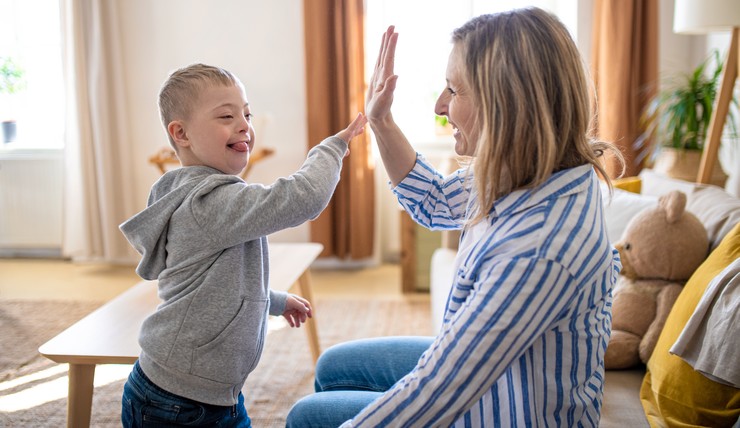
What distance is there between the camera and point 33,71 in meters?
4.45

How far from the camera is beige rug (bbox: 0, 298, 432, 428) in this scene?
2.38 meters

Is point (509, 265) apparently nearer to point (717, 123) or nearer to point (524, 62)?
point (524, 62)

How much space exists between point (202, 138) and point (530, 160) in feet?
1.92

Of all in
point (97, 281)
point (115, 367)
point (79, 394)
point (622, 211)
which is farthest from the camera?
point (97, 281)

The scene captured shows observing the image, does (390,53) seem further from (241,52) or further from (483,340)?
(241,52)

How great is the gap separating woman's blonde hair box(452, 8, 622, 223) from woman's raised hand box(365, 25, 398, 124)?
0.22 metres

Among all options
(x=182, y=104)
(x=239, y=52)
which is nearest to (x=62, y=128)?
(x=239, y=52)

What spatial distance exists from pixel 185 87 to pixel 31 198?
12.1 ft

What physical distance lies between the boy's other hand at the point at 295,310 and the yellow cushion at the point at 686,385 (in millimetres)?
750

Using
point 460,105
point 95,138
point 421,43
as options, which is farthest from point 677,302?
point 95,138

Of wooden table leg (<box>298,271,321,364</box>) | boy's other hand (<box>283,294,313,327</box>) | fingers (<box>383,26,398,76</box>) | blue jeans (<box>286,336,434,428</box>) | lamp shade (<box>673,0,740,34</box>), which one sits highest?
lamp shade (<box>673,0,740,34</box>)

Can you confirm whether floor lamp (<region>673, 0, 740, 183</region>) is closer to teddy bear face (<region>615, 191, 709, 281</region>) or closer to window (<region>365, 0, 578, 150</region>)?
teddy bear face (<region>615, 191, 709, 281</region>)

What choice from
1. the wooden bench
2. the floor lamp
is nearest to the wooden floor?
the floor lamp

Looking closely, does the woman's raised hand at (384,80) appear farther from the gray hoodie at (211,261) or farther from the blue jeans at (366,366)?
the blue jeans at (366,366)
